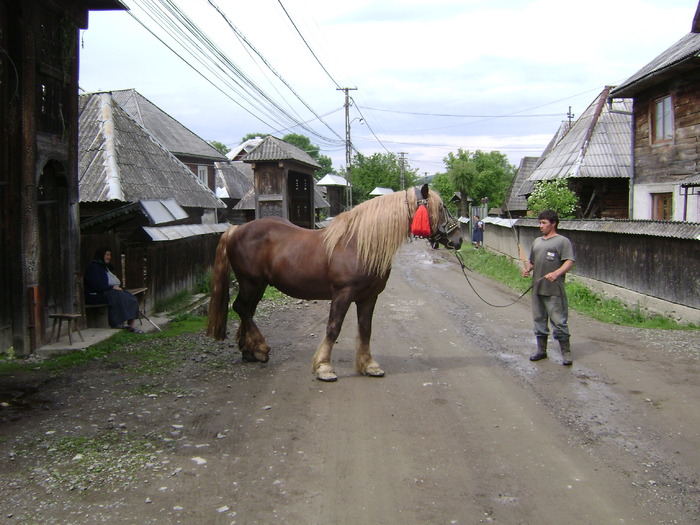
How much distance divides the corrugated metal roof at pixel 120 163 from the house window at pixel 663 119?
43.7 feet

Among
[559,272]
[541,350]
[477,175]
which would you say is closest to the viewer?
[559,272]

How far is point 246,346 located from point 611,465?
4.29 metres

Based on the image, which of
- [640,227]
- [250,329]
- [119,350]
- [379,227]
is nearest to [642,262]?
[640,227]

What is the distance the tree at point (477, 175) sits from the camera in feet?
146

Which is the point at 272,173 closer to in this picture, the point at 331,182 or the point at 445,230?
the point at 445,230

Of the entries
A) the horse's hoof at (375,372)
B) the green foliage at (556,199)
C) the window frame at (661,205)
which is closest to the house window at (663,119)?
the window frame at (661,205)

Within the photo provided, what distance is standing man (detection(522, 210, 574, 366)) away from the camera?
688 centimetres

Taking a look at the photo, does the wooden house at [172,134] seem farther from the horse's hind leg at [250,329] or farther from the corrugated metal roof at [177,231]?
the horse's hind leg at [250,329]

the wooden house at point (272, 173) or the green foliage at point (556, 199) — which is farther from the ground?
the wooden house at point (272, 173)

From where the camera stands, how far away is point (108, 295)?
891 cm

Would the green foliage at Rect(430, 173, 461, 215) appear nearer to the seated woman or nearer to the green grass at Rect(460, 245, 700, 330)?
the green grass at Rect(460, 245, 700, 330)

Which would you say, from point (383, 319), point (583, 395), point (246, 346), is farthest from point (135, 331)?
point (583, 395)

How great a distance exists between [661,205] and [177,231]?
13457 millimetres

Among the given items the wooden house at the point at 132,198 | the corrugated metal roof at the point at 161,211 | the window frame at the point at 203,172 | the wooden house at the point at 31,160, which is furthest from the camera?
the window frame at the point at 203,172
